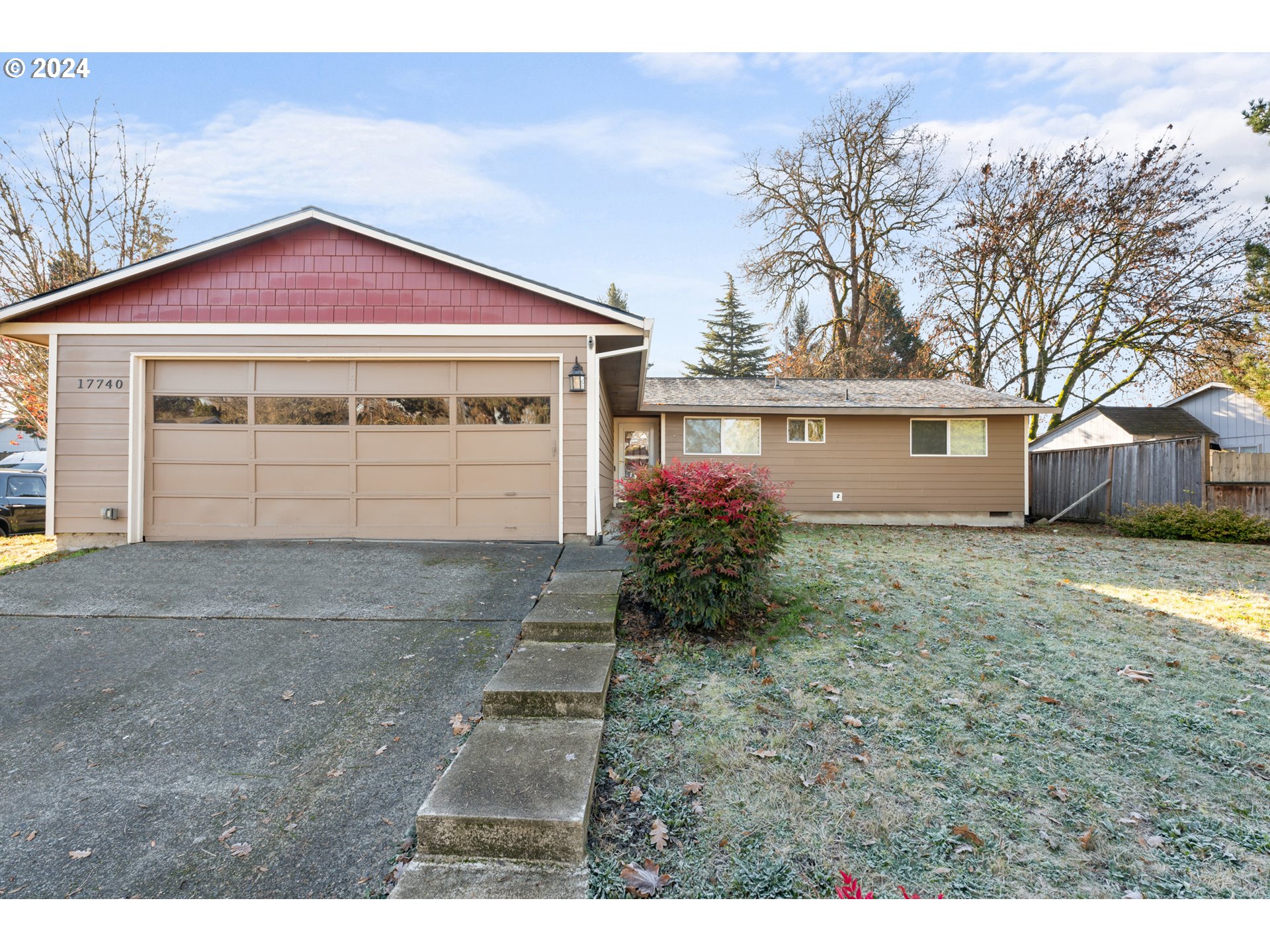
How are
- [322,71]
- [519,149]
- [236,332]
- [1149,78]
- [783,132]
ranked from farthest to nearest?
[783,132] → [519,149] → [236,332] → [1149,78] → [322,71]

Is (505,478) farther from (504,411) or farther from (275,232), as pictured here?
(275,232)

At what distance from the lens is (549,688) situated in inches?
123

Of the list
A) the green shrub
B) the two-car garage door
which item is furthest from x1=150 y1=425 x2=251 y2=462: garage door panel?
the green shrub

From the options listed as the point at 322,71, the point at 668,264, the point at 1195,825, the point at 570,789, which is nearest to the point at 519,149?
the point at 322,71

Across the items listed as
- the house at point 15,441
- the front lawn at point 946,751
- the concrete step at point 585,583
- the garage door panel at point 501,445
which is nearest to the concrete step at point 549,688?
the front lawn at point 946,751

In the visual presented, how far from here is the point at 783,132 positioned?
19.7m

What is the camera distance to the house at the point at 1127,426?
16.7 metres

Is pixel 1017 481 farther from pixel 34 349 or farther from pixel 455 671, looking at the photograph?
pixel 34 349

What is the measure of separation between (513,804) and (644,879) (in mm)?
559

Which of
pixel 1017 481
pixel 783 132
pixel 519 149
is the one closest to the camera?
pixel 519 149

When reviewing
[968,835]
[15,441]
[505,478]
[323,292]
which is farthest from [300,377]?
[15,441]

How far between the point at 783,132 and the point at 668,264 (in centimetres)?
661

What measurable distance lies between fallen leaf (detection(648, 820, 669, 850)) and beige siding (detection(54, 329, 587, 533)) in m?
4.95

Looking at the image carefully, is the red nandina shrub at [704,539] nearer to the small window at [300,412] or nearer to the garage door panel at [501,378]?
the garage door panel at [501,378]
